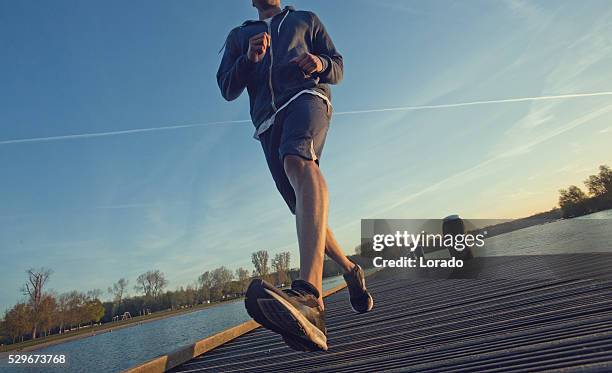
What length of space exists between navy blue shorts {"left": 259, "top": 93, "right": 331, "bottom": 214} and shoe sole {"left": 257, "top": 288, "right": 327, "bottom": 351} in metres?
0.75

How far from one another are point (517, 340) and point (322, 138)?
123 cm

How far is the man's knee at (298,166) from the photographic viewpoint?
1810mm

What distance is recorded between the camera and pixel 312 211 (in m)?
1.71

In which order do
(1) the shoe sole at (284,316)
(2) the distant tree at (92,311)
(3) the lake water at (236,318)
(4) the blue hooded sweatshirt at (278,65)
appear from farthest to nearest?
(2) the distant tree at (92,311), (3) the lake water at (236,318), (4) the blue hooded sweatshirt at (278,65), (1) the shoe sole at (284,316)

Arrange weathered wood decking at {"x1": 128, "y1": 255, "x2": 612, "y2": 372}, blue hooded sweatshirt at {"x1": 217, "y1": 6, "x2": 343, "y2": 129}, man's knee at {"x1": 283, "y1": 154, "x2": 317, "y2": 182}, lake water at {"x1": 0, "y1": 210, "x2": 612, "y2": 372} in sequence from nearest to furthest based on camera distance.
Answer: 1. weathered wood decking at {"x1": 128, "y1": 255, "x2": 612, "y2": 372}
2. man's knee at {"x1": 283, "y1": 154, "x2": 317, "y2": 182}
3. blue hooded sweatshirt at {"x1": 217, "y1": 6, "x2": 343, "y2": 129}
4. lake water at {"x1": 0, "y1": 210, "x2": 612, "y2": 372}

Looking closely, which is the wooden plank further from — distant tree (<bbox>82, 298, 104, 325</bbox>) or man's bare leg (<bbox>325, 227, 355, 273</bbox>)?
distant tree (<bbox>82, 298, 104, 325</bbox>)

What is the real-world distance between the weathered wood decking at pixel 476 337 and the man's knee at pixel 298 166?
0.86 metres

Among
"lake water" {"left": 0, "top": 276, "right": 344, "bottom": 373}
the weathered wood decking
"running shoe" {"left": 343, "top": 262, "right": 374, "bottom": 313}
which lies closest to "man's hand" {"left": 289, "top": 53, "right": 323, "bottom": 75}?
"running shoe" {"left": 343, "top": 262, "right": 374, "bottom": 313}

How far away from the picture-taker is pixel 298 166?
5.97 ft

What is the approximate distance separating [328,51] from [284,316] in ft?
5.80

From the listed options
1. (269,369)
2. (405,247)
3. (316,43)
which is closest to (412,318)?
(269,369)

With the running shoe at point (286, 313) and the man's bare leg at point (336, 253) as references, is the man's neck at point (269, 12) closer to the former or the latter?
the man's bare leg at point (336, 253)

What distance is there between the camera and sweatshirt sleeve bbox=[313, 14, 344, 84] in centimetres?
220

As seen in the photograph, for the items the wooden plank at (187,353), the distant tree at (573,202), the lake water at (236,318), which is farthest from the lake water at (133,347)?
the distant tree at (573,202)
